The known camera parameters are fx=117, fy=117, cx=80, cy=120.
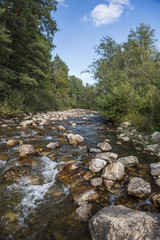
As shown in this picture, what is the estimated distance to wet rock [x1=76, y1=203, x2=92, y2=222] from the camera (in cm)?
158

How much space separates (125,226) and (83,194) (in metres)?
0.92

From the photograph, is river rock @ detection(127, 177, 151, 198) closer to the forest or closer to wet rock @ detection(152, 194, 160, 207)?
wet rock @ detection(152, 194, 160, 207)

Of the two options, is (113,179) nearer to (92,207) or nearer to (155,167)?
(92,207)

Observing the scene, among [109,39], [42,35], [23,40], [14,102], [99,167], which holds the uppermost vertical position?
[109,39]

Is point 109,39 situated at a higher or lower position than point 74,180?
higher

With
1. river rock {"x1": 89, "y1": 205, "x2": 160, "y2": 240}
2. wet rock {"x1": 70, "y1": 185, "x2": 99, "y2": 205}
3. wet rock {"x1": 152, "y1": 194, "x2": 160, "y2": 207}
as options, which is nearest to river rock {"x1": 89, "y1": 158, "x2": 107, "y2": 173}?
wet rock {"x1": 70, "y1": 185, "x2": 99, "y2": 205}

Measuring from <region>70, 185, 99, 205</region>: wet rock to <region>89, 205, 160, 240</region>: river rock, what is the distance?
554 mm

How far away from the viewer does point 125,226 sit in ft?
3.76

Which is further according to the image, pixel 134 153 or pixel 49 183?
pixel 134 153

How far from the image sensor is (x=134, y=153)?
367cm

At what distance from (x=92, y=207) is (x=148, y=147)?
9.86 feet

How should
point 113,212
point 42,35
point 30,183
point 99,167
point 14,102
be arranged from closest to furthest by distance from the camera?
point 113,212 → point 30,183 → point 99,167 → point 14,102 → point 42,35

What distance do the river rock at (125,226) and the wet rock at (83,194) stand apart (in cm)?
55

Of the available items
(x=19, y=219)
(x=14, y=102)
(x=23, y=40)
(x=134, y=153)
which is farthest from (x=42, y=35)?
(x=19, y=219)
